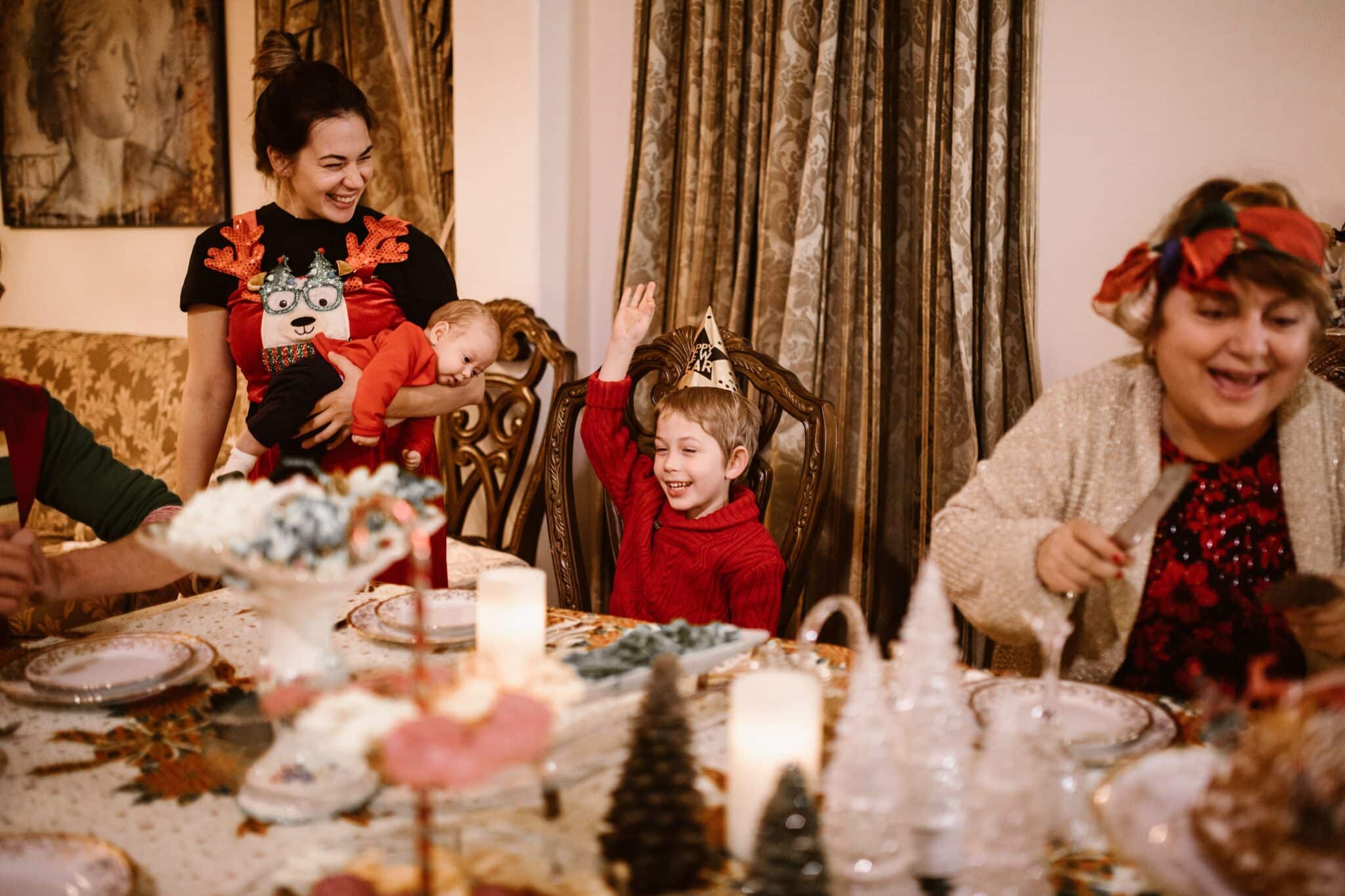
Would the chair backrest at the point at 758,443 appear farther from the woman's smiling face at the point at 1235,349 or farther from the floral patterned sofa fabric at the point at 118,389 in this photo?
the floral patterned sofa fabric at the point at 118,389

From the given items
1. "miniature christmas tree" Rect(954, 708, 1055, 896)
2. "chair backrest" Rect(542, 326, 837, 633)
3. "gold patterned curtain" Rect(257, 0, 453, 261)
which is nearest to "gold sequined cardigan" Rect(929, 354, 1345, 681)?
"chair backrest" Rect(542, 326, 837, 633)

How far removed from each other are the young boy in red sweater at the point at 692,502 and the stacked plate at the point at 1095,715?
29.8 inches

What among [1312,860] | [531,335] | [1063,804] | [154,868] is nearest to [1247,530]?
[1063,804]

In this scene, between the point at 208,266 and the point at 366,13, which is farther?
the point at 366,13

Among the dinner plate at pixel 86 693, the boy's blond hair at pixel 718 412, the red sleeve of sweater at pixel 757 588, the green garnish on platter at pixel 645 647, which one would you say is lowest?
the red sleeve of sweater at pixel 757 588

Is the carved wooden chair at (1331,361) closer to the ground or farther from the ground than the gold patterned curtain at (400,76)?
closer to the ground

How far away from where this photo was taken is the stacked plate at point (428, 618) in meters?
1.24

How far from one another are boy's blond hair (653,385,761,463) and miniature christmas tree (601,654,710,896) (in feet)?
3.77

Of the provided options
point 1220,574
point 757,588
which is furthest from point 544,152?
point 1220,574

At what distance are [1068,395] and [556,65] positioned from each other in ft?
5.66

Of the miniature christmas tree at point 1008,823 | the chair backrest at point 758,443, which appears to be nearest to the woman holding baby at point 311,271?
the chair backrest at point 758,443

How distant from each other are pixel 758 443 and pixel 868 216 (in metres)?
0.65

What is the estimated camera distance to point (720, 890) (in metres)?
0.75

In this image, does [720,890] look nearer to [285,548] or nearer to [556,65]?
[285,548]
